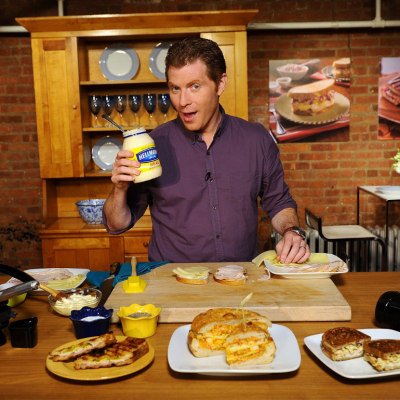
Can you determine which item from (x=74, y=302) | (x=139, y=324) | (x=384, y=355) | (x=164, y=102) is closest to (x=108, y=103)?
(x=164, y=102)

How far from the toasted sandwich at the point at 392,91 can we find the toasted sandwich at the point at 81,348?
3817 mm

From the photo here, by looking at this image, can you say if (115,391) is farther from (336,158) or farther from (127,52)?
(336,158)

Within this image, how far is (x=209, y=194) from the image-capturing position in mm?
2074

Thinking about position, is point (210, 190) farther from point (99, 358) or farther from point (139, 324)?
point (99, 358)

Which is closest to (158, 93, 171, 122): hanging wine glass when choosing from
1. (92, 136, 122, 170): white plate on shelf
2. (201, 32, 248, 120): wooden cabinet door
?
(201, 32, 248, 120): wooden cabinet door

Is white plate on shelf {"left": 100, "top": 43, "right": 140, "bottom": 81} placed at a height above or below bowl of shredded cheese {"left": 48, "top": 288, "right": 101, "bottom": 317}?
above

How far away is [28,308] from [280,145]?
10.2 ft

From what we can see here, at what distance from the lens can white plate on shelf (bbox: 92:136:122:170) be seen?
390cm

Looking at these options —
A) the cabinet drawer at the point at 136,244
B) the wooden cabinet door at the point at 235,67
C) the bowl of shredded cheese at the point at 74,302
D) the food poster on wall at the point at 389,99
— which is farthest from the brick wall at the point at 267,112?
the bowl of shredded cheese at the point at 74,302

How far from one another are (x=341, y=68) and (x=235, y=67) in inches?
47.1

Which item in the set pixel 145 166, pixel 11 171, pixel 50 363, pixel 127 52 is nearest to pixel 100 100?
pixel 127 52

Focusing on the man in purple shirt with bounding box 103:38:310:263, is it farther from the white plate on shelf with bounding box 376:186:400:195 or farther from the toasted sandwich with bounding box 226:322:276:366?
the white plate on shelf with bounding box 376:186:400:195

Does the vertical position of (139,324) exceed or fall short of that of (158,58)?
it falls short

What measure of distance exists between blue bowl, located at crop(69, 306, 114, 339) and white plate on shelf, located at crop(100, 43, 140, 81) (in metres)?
2.83
